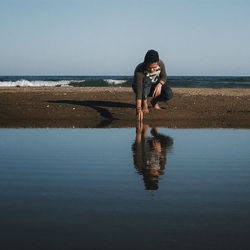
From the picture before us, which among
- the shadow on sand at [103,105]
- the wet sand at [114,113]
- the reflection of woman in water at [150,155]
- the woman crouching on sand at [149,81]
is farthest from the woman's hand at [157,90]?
the reflection of woman in water at [150,155]

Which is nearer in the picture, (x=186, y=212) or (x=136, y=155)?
(x=186, y=212)

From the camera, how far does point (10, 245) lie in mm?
2373

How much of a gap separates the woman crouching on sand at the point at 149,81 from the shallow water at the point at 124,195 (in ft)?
9.56

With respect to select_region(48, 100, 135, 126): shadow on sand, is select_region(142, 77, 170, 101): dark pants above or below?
above

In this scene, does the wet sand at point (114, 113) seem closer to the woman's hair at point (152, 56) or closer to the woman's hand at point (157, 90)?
the woman's hand at point (157, 90)

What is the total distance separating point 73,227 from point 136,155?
287 cm

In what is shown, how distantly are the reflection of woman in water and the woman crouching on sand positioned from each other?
4.84 feet

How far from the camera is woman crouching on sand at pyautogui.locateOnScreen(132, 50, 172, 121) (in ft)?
30.0

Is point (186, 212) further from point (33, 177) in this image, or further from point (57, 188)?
point (33, 177)

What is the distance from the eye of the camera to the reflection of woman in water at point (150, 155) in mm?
4194

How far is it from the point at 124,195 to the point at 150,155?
6.86ft

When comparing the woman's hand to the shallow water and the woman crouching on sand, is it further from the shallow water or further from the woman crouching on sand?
the shallow water

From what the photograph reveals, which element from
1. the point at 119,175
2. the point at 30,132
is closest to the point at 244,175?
the point at 119,175

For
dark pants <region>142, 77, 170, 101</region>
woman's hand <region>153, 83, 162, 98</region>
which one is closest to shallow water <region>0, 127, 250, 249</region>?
dark pants <region>142, 77, 170, 101</region>
